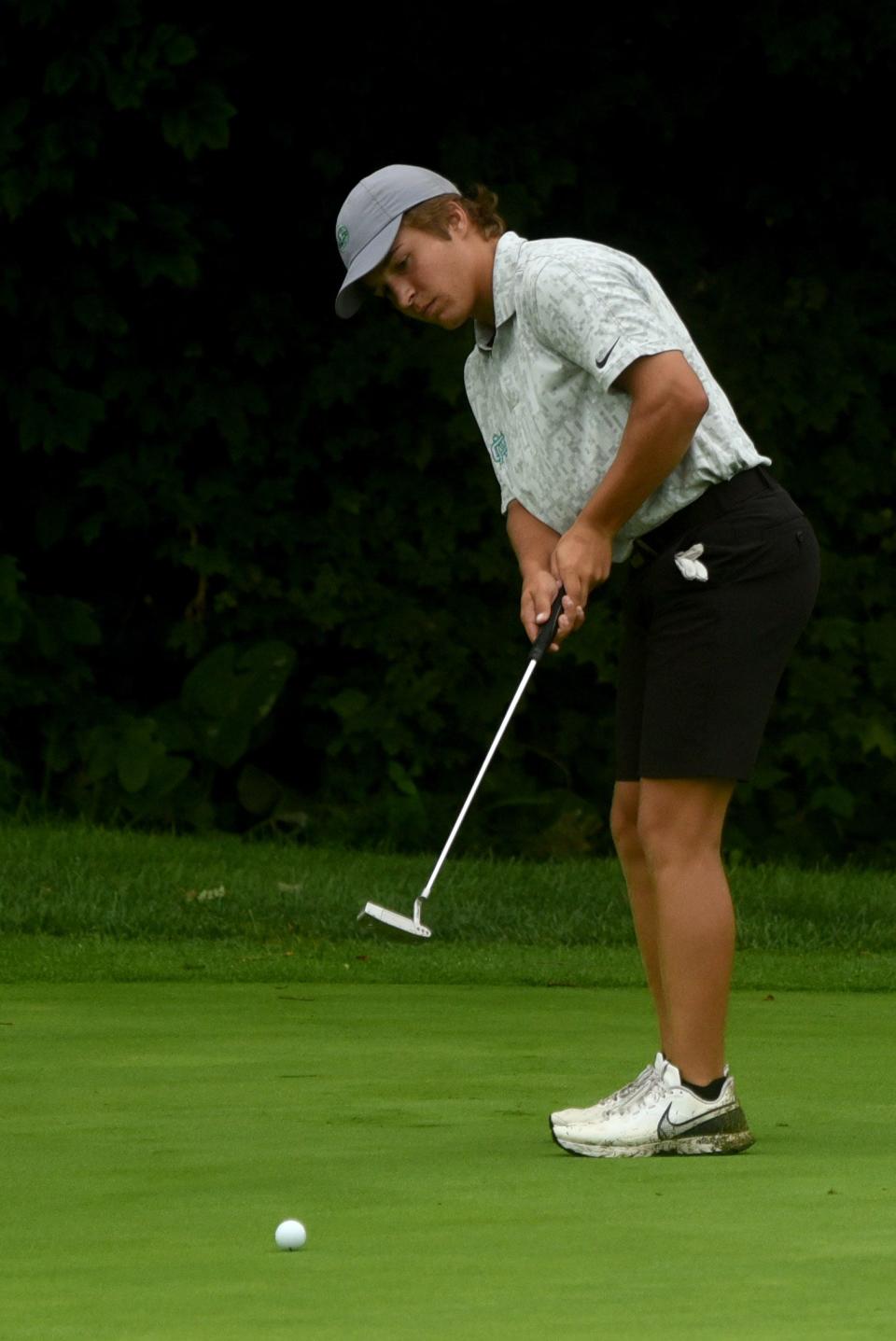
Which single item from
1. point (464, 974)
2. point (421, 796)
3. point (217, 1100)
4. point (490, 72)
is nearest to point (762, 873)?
point (421, 796)

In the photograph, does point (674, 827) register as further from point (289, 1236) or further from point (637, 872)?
point (289, 1236)

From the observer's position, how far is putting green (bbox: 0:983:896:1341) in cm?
228

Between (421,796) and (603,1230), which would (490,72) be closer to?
(421,796)

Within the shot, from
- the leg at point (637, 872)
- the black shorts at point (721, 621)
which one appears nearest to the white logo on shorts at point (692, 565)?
the black shorts at point (721, 621)

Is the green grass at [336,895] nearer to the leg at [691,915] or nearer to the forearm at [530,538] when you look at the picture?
the forearm at [530,538]

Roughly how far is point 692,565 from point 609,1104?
779 mm

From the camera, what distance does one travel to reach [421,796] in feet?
32.6

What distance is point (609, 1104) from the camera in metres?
3.38

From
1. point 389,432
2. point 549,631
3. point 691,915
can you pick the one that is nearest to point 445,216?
point 549,631

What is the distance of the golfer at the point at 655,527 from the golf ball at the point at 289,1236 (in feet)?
2.62

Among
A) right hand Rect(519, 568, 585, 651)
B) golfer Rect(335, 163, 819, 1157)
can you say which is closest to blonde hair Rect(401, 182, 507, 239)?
golfer Rect(335, 163, 819, 1157)

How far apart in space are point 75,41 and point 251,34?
38.8 inches

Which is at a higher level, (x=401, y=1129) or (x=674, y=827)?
(x=674, y=827)

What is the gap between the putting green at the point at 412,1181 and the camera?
2283 millimetres
